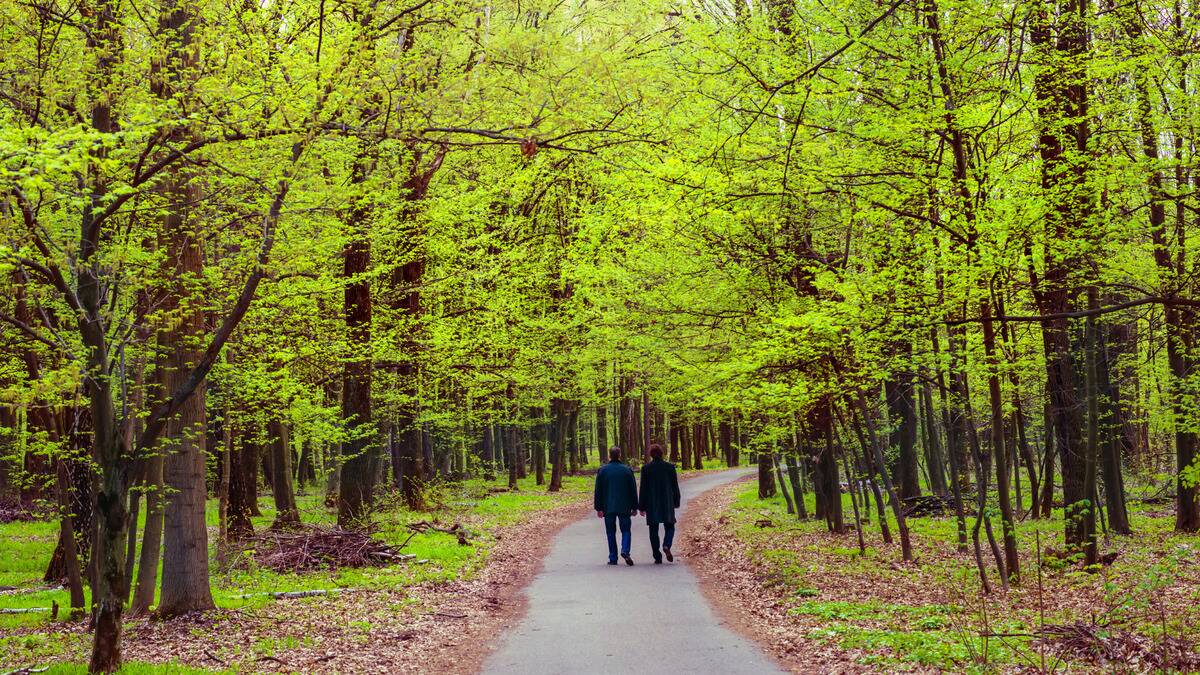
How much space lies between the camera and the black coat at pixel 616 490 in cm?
1448

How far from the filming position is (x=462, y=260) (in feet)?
63.2

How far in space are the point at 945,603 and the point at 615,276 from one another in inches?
416

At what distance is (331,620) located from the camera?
998cm

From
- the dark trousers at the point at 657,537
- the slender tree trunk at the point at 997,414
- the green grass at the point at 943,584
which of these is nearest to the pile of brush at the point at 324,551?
the dark trousers at the point at 657,537

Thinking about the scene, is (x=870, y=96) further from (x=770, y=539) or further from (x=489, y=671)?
(x=770, y=539)

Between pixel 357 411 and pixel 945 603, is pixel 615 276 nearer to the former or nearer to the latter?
pixel 357 411

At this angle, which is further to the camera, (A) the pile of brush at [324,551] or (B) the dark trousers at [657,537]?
(B) the dark trousers at [657,537]

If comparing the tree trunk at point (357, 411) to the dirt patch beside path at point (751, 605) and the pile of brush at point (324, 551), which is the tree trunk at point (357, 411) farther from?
the dirt patch beside path at point (751, 605)

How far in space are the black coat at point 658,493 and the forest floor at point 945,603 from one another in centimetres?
109

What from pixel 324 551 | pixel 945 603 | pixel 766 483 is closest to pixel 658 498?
pixel 945 603

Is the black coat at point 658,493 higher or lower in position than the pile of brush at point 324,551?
higher

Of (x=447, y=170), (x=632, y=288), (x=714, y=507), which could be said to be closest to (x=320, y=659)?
(x=632, y=288)

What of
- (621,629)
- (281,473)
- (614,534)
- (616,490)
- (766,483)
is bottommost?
(766,483)

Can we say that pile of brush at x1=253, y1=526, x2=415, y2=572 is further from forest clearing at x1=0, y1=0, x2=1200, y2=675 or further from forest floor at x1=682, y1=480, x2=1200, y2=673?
forest floor at x1=682, y1=480, x2=1200, y2=673
